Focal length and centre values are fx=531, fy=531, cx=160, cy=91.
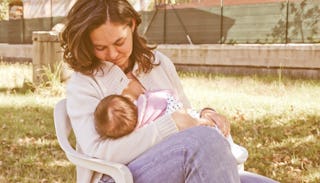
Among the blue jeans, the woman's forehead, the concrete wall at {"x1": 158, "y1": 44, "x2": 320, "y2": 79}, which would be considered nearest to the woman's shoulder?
the woman's forehead

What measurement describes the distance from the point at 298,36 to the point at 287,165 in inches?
304

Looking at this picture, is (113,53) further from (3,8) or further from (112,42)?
(3,8)

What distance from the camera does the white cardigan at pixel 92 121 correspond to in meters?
2.31

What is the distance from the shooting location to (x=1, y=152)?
583 cm

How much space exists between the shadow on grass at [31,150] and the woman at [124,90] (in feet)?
7.44

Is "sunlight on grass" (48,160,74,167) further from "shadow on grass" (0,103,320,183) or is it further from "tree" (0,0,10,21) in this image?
"tree" (0,0,10,21)

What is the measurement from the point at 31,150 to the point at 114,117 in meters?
3.76

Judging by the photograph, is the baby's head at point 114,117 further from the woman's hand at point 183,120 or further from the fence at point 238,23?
the fence at point 238,23

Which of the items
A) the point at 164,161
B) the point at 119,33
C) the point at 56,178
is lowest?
the point at 56,178

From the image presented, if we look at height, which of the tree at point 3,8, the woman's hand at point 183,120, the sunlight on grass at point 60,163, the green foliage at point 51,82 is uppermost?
the tree at point 3,8

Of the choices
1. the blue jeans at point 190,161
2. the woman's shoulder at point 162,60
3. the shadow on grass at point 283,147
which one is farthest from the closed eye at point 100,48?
the shadow on grass at point 283,147

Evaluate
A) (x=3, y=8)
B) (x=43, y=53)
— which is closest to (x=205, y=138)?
(x=43, y=53)

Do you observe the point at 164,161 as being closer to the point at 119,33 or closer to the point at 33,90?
the point at 119,33

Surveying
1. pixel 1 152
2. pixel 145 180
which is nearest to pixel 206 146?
pixel 145 180
